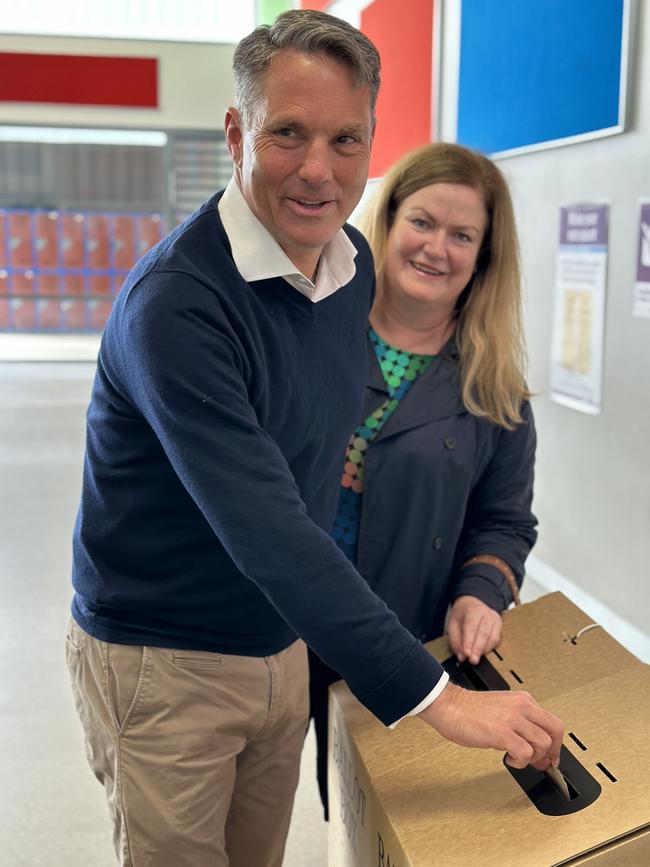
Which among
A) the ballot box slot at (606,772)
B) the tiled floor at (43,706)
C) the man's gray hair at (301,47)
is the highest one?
the man's gray hair at (301,47)

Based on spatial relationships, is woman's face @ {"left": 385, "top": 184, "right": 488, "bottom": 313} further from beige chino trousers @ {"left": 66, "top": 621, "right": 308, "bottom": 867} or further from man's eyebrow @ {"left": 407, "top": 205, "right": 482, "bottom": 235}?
beige chino trousers @ {"left": 66, "top": 621, "right": 308, "bottom": 867}

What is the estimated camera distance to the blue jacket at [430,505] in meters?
1.57

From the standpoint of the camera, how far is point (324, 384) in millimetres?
1169

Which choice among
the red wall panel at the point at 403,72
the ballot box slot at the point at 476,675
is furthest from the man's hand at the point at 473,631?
the red wall panel at the point at 403,72

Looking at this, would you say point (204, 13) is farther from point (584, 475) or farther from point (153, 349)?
point (153, 349)

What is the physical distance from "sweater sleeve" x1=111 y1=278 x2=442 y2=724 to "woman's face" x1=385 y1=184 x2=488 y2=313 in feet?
2.39

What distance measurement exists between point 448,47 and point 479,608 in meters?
3.71

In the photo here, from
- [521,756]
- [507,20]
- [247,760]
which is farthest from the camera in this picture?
[507,20]

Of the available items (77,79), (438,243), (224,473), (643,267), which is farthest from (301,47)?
(77,79)

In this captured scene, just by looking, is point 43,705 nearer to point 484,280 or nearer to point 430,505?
point 430,505

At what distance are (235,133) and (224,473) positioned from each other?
433mm

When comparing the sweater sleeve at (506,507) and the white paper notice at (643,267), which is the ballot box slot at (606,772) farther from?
the white paper notice at (643,267)

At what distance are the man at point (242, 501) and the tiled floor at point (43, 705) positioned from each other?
106cm

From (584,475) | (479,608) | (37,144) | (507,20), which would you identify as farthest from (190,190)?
(479,608)
